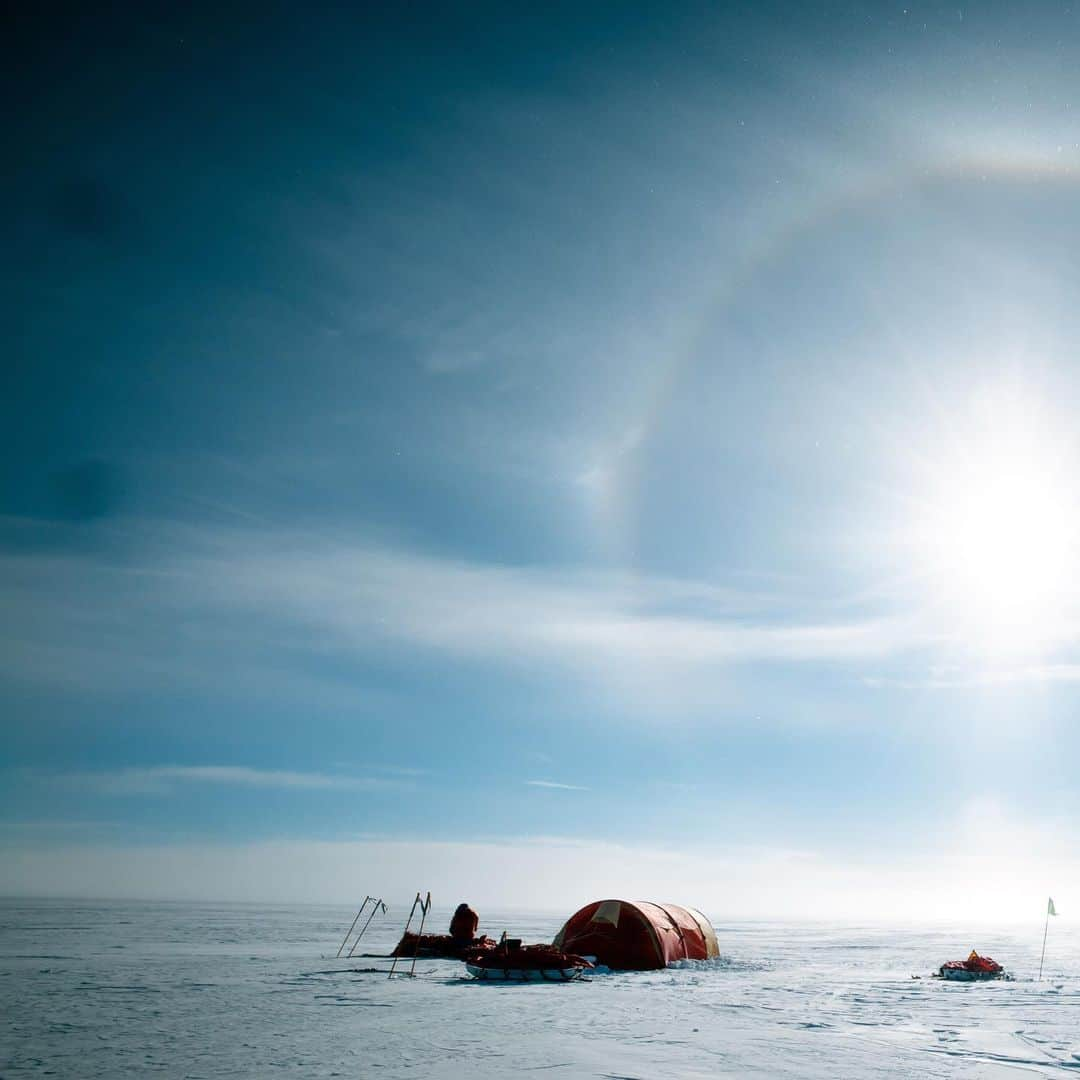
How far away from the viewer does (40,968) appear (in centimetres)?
3019

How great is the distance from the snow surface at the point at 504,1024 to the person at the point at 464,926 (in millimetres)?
Result: 3300

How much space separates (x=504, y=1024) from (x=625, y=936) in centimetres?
1685

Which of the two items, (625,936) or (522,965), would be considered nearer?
(522,965)

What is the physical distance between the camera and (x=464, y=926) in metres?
37.2

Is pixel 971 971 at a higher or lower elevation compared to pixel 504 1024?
lower

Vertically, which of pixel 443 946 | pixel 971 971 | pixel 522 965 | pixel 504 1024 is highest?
Answer: pixel 504 1024

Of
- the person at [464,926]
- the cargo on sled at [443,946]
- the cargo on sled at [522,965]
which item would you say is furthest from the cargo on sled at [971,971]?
the person at [464,926]

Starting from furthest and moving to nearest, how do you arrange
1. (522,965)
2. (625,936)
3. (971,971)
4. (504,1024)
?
(625,936), (971,971), (522,965), (504,1024)

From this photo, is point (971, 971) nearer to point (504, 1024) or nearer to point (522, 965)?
point (522, 965)

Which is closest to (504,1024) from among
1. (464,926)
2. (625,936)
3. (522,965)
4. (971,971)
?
(522,965)

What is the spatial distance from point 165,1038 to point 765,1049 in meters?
11.2

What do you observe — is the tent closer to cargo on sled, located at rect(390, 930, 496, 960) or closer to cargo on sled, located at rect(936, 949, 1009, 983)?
cargo on sled, located at rect(390, 930, 496, 960)

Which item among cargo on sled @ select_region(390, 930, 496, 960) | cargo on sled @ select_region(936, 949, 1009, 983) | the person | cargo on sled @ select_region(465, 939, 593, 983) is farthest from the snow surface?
the person

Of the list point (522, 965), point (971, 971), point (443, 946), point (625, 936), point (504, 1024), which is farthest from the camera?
point (443, 946)
